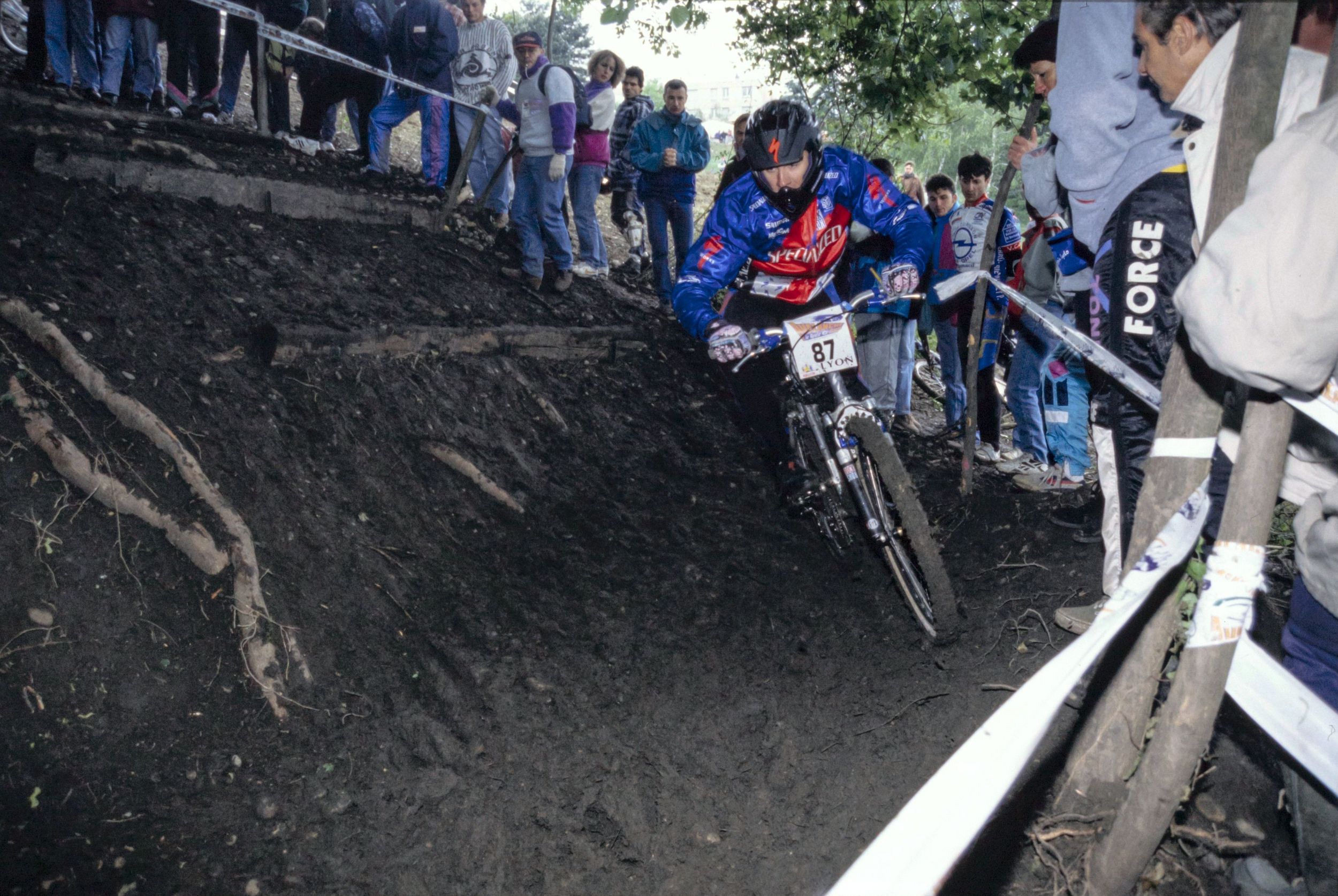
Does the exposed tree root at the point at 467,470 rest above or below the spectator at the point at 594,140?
below

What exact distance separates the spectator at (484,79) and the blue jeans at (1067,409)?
18.7 feet

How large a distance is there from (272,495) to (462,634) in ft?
3.56

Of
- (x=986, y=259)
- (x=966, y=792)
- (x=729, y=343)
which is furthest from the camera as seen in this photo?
(x=986, y=259)

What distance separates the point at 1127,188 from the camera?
2834mm

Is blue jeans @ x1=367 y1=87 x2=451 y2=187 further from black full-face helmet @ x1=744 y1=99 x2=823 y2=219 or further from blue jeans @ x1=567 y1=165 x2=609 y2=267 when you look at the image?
black full-face helmet @ x1=744 y1=99 x2=823 y2=219

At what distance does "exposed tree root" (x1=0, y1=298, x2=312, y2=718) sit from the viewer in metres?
3.23

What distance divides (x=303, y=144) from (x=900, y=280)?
22.0ft

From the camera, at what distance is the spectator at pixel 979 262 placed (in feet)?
21.7

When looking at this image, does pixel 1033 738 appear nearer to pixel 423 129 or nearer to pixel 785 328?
pixel 785 328

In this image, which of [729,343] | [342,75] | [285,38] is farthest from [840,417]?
[342,75]

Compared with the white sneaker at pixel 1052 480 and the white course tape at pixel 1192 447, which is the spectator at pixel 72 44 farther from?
the white course tape at pixel 1192 447

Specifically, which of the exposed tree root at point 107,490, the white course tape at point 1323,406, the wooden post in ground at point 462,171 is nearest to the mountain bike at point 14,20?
the wooden post in ground at point 462,171

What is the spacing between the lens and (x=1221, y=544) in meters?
1.87

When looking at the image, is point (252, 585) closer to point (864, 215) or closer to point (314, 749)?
point (314, 749)
